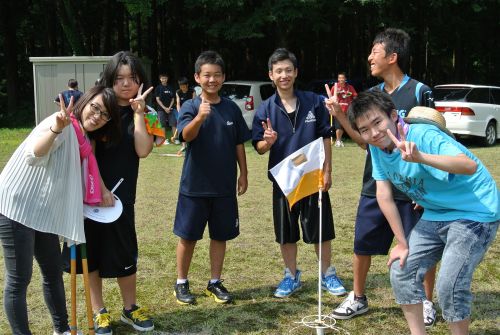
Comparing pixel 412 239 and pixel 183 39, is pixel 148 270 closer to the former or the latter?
pixel 412 239

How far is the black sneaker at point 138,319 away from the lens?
12.0ft

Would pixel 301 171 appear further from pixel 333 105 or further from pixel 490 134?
pixel 490 134

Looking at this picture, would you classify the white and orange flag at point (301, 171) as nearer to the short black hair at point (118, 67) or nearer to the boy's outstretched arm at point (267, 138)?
the boy's outstretched arm at point (267, 138)

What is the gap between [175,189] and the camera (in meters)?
8.30

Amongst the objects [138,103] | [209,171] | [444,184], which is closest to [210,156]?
[209,171]

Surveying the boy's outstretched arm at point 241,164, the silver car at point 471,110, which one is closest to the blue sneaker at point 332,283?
the boy's outstretched arm at point 241,164

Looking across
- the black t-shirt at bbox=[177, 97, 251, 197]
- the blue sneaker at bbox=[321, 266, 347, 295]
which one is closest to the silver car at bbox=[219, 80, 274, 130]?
the blue sneaker at bbox=[321, 266, 347, 295]

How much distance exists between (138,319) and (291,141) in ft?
5.39

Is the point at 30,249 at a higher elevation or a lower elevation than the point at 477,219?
lower

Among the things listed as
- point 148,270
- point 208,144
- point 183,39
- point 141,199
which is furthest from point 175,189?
point 183,39

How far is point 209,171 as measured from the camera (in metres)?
4.06

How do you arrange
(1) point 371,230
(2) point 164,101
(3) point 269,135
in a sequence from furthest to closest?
(2) point 164,101 → (3) point 269,135 → (1) point 371,230

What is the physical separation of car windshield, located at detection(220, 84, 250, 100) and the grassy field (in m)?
8.03

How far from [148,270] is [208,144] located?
4.65ft
